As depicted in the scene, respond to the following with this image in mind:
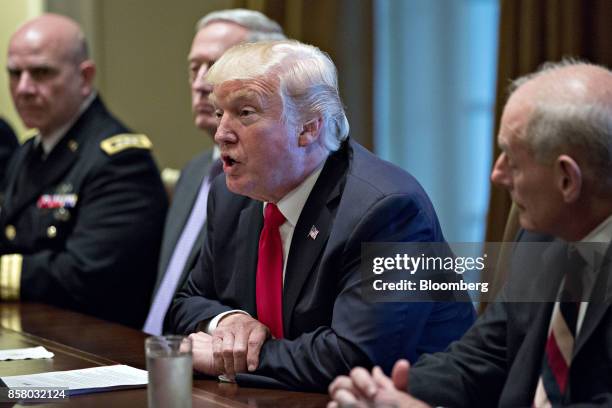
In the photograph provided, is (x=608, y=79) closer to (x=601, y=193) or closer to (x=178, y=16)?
(x=601, y=193)

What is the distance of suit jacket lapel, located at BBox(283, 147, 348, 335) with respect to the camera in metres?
2.50

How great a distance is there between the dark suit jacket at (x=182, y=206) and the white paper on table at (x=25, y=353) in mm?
990

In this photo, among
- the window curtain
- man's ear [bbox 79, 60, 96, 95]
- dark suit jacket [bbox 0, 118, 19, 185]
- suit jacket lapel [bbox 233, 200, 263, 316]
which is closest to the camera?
suit jacket lapel [bbox 233, 200, 263, 316]

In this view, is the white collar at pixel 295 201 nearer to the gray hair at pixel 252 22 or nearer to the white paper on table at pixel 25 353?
the white paper on table at pixel 25 353

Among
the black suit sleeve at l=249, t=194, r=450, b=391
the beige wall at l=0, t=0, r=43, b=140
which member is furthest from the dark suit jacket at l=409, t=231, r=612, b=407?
the beige wall at l=0, t=0, r=43, b=140

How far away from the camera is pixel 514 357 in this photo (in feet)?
7.09

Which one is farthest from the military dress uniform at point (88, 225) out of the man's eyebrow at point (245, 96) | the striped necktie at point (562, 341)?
the striped necktie at point (562, 341)

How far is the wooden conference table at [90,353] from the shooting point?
2.15 meters

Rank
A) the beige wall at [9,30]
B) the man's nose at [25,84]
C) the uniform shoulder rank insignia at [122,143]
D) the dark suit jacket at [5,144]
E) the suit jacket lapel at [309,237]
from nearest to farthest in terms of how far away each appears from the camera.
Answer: the suit jacket lapel at [309,237]
the uniform shoulder rank insignia at [122,143]
the man's nose at [25,84]
the dark suit jacket at [5,144]
the beige wall at [9,30]

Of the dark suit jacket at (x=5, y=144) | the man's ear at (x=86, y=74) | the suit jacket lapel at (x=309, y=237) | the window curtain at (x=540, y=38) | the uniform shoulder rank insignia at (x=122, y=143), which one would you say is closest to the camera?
the suit jacket lapel at (x=309, y=237)

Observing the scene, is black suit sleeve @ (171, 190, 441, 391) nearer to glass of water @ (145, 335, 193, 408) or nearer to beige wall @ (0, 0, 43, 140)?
glass of water @ (145, 335, 193, 408)

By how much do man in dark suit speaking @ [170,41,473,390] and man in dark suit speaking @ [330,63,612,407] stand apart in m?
0.23

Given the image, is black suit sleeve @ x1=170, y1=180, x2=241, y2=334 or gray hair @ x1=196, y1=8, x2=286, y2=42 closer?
black suit sleeve @ x1=170, y1=180, x2=241, y2=334

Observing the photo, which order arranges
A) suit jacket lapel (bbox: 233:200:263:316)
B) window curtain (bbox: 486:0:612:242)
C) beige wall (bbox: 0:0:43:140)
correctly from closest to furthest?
suit jacket lapel (bbox: 233:200:263:316)
window curtain (bbox: 486:0:612:242)
beige wall (bbox: 0:0:43:140)
